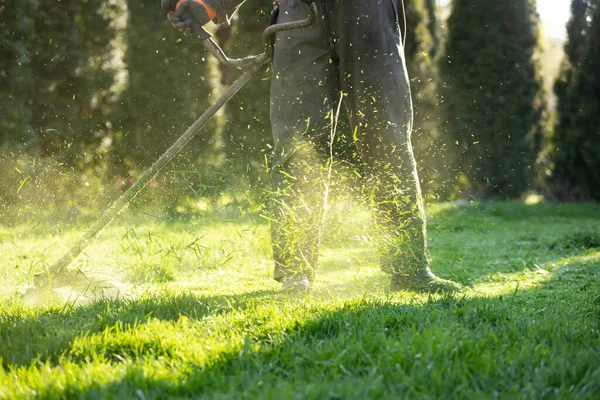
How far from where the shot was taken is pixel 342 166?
3156mm

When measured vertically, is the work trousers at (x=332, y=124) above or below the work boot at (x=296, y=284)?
above

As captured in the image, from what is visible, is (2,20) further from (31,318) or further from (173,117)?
(31,318)

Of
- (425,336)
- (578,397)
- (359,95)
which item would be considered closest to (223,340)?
(425,336)

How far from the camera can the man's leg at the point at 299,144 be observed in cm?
277

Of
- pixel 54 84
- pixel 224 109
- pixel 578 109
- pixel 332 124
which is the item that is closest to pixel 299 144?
pixel 332 124

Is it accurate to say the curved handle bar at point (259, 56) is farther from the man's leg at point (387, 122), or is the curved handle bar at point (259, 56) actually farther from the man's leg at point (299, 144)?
the man's leg at point (387, 122)

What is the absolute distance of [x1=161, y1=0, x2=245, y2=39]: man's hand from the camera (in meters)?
2.92

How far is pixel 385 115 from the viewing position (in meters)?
2.82

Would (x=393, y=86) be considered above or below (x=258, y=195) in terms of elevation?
above

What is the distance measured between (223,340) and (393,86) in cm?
148

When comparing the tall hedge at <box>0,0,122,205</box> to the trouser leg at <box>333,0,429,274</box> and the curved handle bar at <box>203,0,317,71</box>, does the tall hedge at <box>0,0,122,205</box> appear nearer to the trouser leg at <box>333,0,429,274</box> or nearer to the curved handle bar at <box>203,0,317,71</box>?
the curved handle bar at <box>203,0,317,71</box>

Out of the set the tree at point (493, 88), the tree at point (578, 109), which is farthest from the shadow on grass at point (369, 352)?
the tree at point (578, 109)

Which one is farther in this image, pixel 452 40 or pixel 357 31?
pixel 452 40

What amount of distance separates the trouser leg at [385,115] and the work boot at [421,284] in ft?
0.09
